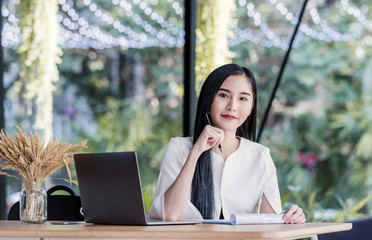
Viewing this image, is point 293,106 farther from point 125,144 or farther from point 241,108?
point 241,108

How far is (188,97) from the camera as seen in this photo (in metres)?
3.94

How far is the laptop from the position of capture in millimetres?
1958

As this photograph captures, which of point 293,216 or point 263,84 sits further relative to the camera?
point 263,84

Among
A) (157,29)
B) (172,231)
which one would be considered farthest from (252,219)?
(157,29)

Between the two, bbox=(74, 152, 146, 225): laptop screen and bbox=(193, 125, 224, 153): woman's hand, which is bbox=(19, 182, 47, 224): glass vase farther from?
bbox=(193, 125, 224, 153): woman's hand

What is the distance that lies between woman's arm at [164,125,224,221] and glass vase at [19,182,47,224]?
1.42ft

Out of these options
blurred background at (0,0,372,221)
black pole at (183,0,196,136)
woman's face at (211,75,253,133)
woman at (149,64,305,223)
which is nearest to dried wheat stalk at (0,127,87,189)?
woman at (149,64,305,223)

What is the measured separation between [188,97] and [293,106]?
4830 millimetres

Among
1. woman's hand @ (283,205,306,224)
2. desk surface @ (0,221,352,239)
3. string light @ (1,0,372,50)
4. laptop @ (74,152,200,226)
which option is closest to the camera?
desk surface @ (0,221,352,239)

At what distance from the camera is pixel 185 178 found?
2.30m

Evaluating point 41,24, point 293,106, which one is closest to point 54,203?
point 41,24

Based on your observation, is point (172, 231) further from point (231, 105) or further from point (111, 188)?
point (231, 105)

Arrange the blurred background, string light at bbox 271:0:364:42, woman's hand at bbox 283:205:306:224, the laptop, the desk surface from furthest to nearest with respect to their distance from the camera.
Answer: string light at bbox 271:0:364:42 < the blurred background < woman's hand at bbox 283:205:306:224 < the laptop < the desk surface

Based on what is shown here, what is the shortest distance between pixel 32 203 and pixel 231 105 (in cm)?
83
